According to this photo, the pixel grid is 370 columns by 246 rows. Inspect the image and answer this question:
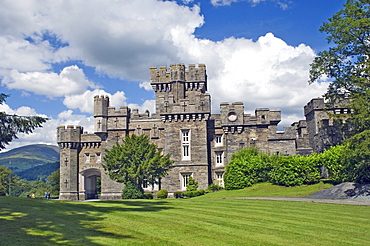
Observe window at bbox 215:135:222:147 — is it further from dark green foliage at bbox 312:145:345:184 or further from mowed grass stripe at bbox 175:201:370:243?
mowed grass stripe at bbox 175:201:370:243

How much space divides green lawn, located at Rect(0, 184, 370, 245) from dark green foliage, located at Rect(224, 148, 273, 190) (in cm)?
2052

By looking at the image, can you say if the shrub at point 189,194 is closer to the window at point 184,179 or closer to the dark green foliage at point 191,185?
the dark green foliage at point 191,185

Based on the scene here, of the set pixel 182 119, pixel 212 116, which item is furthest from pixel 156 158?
pixel 212 116

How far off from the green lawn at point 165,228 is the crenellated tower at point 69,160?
34504 mm

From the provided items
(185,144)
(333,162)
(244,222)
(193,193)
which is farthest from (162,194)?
(244,222)

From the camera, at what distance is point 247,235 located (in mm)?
11938

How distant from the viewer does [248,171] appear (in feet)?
126

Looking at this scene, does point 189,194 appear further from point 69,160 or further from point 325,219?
point 325,219

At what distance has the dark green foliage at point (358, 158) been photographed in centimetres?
2620

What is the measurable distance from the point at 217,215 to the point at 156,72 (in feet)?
131

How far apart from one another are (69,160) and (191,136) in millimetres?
18116

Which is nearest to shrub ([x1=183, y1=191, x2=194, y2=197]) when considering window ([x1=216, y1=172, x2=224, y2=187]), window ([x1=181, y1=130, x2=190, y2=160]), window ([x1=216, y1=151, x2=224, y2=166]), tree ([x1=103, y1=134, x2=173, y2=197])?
tree ([x1=103, y1=134, x2=173, y2=197])

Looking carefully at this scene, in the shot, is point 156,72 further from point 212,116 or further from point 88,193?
point 88,193

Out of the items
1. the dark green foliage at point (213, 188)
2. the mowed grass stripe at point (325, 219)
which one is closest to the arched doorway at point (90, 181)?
the dark green foliage at point (213, 188)
